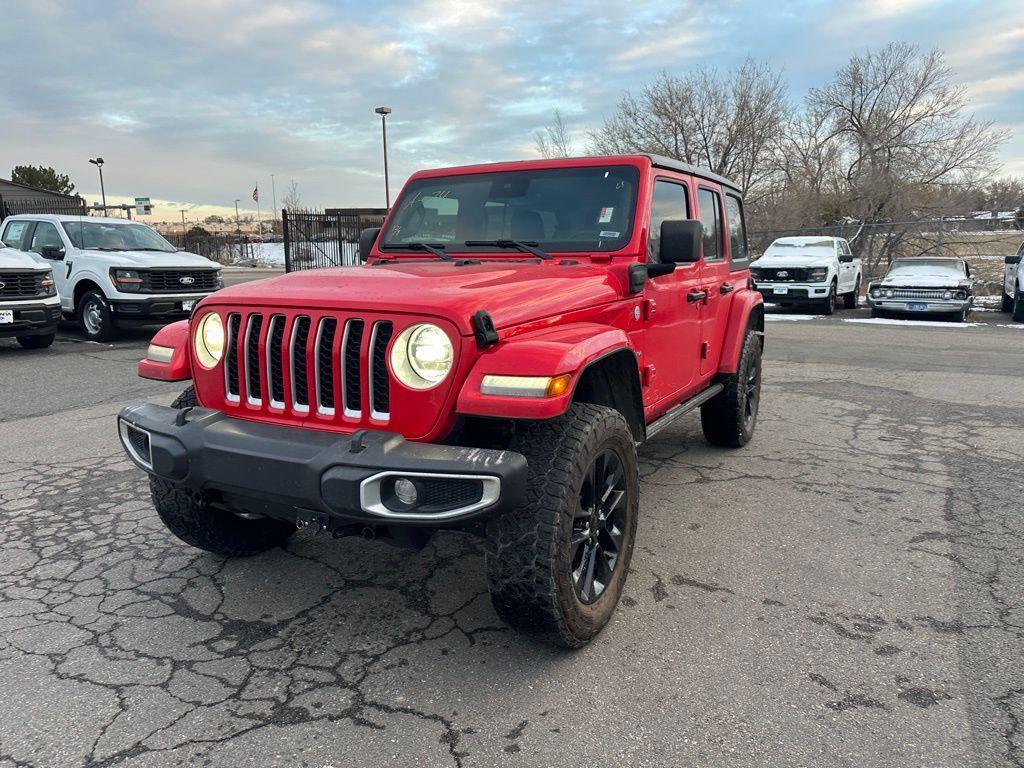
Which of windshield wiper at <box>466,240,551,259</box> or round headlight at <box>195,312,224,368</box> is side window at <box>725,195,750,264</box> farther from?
round headlight at <box>195,312,224,368</box>

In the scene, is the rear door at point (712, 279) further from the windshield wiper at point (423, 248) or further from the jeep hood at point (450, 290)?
the windshield wiper at point (423, 248)

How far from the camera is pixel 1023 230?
22328mm

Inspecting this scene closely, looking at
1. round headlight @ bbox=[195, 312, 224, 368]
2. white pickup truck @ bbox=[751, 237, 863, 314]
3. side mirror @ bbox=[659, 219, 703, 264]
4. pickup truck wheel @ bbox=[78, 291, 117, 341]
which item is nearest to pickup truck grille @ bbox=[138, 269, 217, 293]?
pickup truck wheel @ bbox=[78, 291, 117, 341]

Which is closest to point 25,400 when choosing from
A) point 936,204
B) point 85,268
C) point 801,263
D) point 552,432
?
point 85,268

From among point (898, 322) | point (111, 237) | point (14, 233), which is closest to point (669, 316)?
point (111, 237)

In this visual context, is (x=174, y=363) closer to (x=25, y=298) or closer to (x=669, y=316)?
(x=669, y=316)

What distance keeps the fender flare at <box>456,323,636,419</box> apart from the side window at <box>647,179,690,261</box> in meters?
1.16

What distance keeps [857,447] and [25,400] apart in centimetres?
750

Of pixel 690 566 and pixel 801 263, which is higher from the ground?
pixel 801 263

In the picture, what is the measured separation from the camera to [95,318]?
1093 cm

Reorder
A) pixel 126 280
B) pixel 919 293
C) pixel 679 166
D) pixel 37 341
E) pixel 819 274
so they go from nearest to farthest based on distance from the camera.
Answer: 1. pixel 679 166
2. pixel 37 341
3. pixel 126 280
4. pixel 919 293
5. pixel 819 274

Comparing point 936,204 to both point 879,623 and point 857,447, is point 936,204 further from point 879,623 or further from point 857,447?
point 879,623

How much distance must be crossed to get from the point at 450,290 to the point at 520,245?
109 centimetres

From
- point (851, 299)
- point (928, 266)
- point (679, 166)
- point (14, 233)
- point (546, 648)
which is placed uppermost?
point (14, 233)
